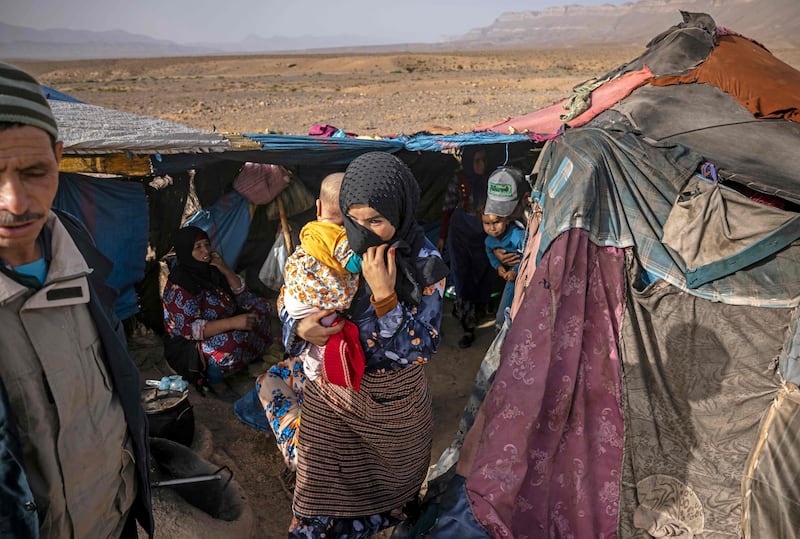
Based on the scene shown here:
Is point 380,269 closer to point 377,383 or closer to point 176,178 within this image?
point 377,383

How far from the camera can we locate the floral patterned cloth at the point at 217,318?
428 centimetres

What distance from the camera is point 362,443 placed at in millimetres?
2609

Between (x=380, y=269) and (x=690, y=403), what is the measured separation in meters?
1.74

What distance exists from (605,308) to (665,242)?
439 mm

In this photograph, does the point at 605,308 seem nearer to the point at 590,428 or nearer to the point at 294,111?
the point at 590,428

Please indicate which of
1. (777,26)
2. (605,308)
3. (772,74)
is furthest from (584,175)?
(777,26)

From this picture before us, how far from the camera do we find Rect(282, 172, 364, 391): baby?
2229mm

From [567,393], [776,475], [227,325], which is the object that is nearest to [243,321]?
[227,325]

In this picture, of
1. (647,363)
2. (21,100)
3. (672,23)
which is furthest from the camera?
(672,23)

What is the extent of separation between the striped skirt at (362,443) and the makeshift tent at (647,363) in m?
0.37

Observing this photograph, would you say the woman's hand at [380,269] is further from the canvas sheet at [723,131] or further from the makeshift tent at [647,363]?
the canvas sheet at [723,131]

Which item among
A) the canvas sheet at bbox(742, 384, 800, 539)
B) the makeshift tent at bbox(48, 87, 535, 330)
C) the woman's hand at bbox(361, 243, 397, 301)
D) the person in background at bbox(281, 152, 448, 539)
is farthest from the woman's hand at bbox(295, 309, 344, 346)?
the makeshift tent at bbox(48, 87, 535, 330)

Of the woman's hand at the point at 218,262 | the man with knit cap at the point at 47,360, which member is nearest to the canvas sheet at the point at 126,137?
the woman's hand at the point at 218,262

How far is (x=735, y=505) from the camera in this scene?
2.63 meters
